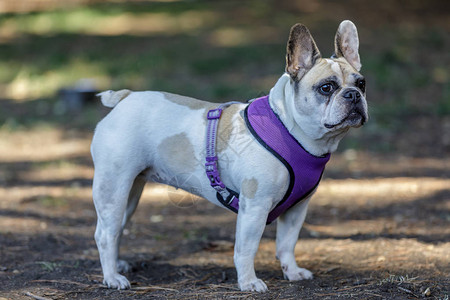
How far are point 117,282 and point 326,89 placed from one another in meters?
1.90

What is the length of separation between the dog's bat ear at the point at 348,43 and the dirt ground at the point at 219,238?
4.79ft

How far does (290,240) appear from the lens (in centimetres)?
434

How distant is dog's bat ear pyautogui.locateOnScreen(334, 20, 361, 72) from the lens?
3.98 m

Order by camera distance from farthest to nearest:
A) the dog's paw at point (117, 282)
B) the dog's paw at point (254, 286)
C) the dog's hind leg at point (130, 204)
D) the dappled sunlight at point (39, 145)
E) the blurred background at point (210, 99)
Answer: the dappled sunlight at point (39, 145)
the blurred background at point (210, 99)
the dog's hind leg at point (130, 204)
the dog's paw at point (117, 282)
the dog's paw at point (254, 286)

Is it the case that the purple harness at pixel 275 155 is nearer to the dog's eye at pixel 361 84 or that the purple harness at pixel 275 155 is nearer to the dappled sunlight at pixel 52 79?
the dog's eye at pixel 361 84

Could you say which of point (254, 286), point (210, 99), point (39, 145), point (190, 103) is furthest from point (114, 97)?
point (210, 99)

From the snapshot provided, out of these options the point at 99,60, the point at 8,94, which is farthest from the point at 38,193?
the point at 99,60

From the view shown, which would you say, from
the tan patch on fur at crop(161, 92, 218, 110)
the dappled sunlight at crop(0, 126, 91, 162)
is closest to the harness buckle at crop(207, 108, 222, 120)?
the tan patch on fur at crop(161, 92, 218, 110)

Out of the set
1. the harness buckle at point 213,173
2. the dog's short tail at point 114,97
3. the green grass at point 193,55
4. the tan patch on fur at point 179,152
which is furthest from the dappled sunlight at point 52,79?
the harness buckle at point 213,173

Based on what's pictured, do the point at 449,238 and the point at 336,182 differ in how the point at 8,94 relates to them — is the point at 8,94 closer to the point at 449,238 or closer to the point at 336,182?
the point at 336,182

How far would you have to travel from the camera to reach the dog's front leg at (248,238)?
3.85 metres

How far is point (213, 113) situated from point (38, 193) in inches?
135

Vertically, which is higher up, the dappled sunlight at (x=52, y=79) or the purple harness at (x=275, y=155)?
the purple harness at (x=275, y=155)

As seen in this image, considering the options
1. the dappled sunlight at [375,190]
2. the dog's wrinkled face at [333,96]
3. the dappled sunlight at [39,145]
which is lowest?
the dappled sunlight at [39,145]
